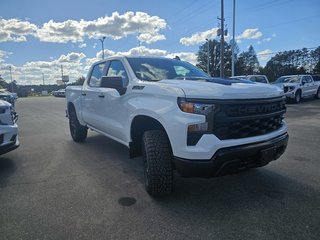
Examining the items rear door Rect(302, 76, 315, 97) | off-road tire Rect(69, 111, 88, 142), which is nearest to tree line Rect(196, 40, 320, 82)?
rear door Rect(302, 76, 315, 97)

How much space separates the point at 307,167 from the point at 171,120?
2.78m

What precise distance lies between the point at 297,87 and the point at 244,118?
15541 mm

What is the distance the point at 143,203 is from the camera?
344 centimetres

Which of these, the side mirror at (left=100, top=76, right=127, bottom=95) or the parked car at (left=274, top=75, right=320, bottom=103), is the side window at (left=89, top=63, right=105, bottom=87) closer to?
the side mirror at (left=100, top=76, right=127, bottom=95)

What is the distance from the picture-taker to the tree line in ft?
264

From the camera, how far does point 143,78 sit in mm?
4191

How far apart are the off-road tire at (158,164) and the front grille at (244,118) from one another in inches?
27.2

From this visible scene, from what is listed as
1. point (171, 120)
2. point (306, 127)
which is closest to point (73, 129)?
point (171, 120)

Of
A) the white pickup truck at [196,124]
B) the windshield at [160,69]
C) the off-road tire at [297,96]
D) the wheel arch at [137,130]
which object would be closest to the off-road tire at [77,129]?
the white pickup truck at [196,124]

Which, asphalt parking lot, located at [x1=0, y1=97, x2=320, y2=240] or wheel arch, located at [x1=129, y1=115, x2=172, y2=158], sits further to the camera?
wheel arch, located at [x1=129, y1=115, x2=172, y2=158]

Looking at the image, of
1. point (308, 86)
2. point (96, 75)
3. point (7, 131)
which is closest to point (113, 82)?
point (96, 75)

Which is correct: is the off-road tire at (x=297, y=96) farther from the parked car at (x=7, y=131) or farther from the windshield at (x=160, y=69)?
the parked car at (x=7, y=131)

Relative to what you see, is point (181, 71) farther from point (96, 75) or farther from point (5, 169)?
point (5, 169)

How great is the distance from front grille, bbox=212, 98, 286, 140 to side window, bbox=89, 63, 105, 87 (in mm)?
3063
